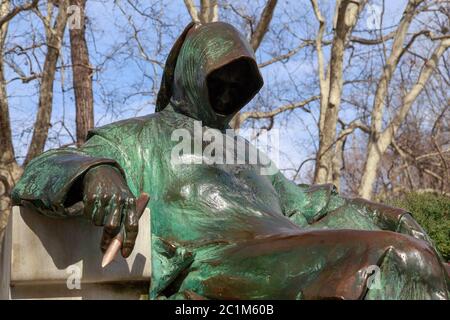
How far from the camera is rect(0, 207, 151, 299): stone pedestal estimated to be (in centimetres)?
300

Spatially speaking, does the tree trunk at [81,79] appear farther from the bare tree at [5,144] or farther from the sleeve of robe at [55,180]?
the sleeve of robe at [55,180]

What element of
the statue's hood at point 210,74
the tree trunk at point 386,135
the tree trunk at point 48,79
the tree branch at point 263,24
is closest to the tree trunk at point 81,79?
the tree trunk at point 48,79

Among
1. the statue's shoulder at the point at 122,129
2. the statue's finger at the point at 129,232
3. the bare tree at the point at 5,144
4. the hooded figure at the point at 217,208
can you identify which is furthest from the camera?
the bare tree at the point at 5,144

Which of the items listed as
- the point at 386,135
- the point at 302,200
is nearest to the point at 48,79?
the point at 386,135

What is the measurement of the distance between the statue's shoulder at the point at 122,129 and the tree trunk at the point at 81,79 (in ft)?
29.9

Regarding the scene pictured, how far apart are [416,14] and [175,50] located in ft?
39.9

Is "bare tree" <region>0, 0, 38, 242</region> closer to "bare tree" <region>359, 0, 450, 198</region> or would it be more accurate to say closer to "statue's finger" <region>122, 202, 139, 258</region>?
"bare tree" <region>359, 0, 450, 198</region>

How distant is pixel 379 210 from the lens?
3750 millimetres

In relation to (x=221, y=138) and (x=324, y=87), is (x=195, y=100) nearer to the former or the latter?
(x=221, y=138)

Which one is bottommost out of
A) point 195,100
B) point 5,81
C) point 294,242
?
point 294,242

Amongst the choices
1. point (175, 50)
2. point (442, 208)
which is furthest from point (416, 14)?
point (175, 50)

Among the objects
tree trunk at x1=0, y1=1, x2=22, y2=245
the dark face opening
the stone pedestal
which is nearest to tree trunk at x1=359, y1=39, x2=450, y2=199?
tree trunk at x1=0, y1=1, x2=22, y2=245

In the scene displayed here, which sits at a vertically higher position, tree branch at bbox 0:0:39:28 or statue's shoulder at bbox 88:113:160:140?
tree branch at bbox 0:0:39:28

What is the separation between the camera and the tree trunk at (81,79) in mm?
12953
